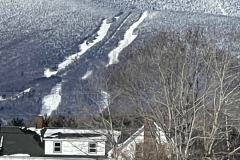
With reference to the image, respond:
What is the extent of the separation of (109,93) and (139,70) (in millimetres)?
2665

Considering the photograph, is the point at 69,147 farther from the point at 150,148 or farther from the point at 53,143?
the point at 150,148

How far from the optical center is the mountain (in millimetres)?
111062

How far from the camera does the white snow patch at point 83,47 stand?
442 ft

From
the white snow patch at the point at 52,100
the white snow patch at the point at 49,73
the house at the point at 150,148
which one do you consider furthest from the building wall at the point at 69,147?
the white snow patch at the point at 49,73

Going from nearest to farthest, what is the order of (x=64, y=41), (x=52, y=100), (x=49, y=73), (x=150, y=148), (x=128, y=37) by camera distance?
(x=150, y=148) < (x=52, y=100) < (x=49, y=73) < (x=128, y=37) < (x=64, y=41)

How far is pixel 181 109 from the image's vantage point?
29.9m

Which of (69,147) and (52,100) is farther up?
(52,100)

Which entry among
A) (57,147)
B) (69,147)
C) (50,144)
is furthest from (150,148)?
(50,144)

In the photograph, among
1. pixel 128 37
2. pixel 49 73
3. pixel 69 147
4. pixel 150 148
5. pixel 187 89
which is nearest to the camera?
pixel 187 89

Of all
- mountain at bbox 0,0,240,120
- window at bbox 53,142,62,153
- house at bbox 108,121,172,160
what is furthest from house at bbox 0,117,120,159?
mountain at bbox 0,0,240,120

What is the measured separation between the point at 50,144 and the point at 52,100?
68045 millimetres

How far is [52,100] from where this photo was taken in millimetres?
111062

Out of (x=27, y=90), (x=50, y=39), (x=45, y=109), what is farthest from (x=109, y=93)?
(x=50, y=39)

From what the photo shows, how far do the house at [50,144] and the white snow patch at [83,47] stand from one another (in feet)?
284
